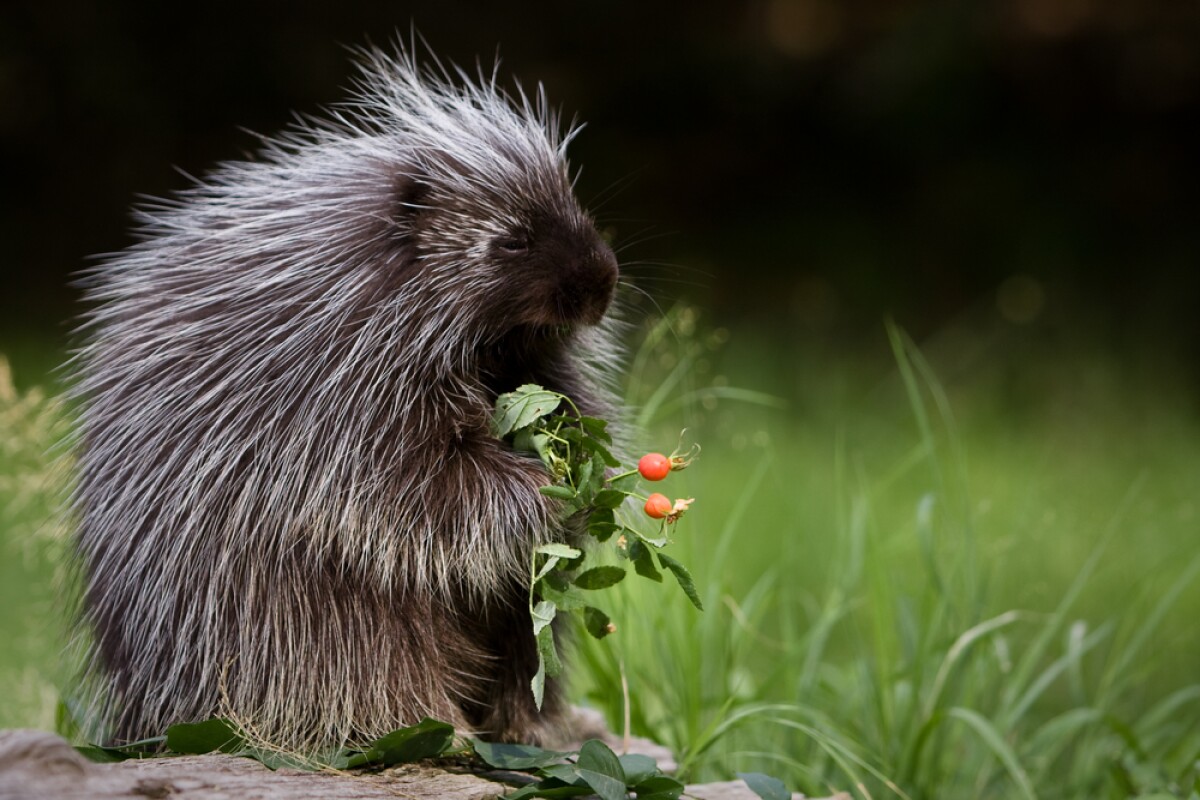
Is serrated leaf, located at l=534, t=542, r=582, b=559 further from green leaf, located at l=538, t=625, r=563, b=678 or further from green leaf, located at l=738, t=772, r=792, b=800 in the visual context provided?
green leaf, located at l=738, t=772, r=792, b=800

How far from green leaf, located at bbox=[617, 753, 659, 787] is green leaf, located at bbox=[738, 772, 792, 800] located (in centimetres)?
17

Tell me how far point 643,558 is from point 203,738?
89cm

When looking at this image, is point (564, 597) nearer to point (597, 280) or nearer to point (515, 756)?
point (515, 756)

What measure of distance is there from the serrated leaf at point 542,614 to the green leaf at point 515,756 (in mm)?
270

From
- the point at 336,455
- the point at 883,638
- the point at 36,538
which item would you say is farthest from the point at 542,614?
the point at 36,538

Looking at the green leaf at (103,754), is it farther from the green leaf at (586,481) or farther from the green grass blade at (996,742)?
the green grass blade at (996,742)

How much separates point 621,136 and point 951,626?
6389 mm

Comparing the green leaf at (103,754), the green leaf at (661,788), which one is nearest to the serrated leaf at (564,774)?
the green leaf at (661,788)

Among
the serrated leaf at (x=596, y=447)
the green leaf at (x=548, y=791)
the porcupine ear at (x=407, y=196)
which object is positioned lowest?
the green leaf at (x=548, y=791)

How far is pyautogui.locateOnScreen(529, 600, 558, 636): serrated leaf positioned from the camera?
2.48 metres

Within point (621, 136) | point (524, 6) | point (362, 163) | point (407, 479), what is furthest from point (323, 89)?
point (407, 479)

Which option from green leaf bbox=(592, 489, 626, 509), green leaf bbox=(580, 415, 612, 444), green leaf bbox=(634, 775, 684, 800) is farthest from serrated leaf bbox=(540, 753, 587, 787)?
green leaf bbox=(580, 415, 612, 444)

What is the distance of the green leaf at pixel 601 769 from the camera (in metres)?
2.44

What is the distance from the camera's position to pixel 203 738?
253 cm
